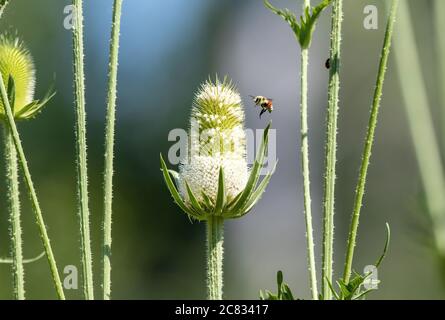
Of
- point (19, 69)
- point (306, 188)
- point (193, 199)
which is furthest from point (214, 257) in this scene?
point (19, 69)

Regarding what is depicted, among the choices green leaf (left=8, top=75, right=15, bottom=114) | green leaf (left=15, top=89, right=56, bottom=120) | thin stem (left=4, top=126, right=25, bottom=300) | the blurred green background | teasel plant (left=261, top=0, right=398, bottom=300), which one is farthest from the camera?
the blurred green background

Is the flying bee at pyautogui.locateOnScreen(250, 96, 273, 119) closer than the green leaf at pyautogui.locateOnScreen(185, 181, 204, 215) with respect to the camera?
No

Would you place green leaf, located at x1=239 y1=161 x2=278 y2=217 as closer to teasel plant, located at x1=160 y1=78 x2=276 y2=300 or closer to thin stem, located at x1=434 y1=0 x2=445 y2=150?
teasel plant, located at x1=160 y1=78 x2=276 y2=300

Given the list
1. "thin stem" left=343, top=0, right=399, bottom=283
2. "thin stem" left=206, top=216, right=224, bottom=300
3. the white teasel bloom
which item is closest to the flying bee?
the white teasel bloom

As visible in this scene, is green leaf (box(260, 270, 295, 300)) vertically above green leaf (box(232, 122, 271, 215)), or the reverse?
green leaf (box(232, 122, 271, 215))
